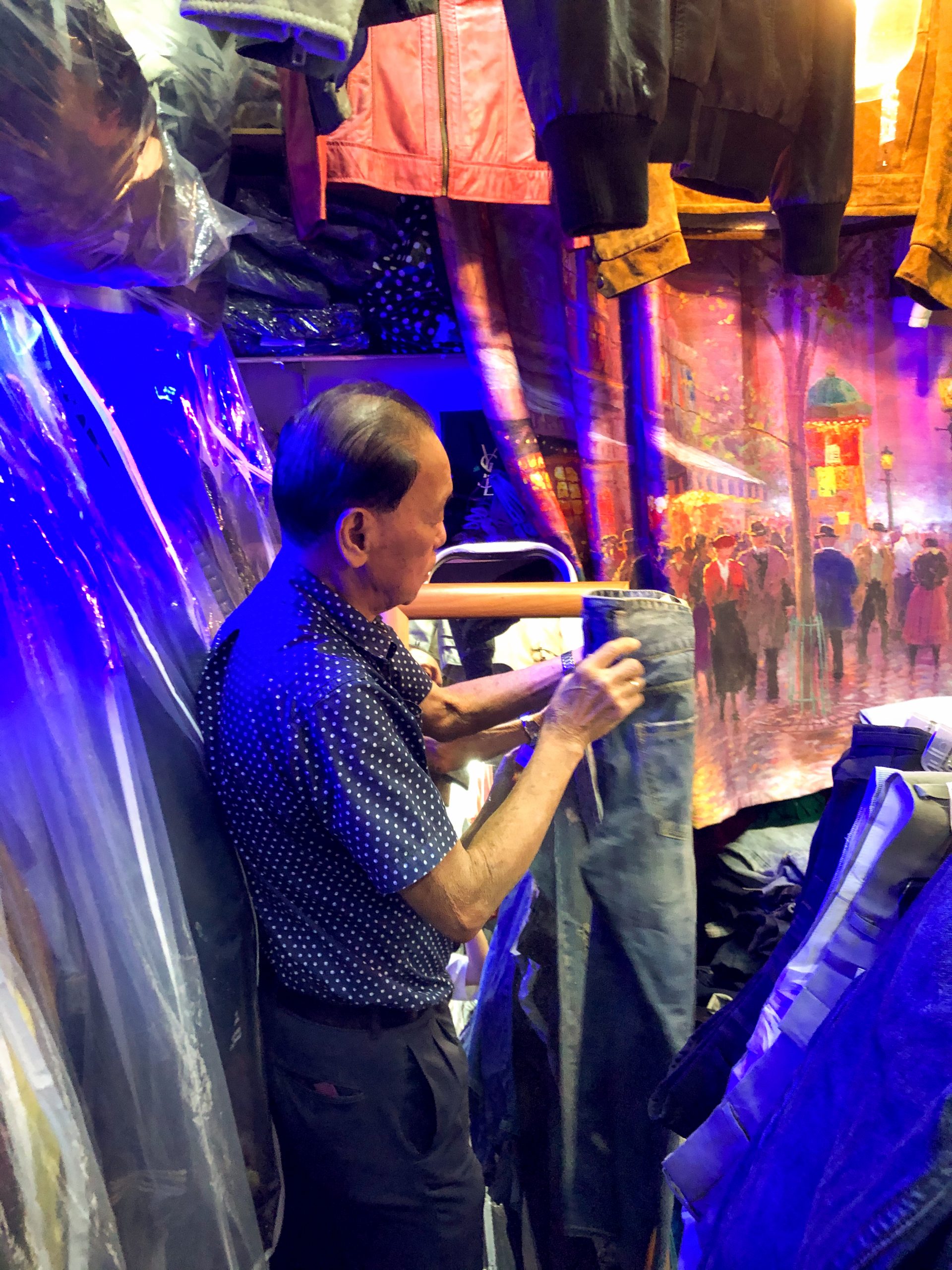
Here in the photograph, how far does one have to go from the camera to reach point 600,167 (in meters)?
1.08

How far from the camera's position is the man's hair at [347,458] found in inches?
38.1

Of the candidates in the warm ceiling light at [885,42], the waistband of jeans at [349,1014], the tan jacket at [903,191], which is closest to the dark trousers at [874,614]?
the tan jacket at [903,191]

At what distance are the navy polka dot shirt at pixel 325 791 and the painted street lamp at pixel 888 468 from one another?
4.71ft

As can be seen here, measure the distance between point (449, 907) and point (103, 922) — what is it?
1.13ft

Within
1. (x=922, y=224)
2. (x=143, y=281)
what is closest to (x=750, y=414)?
(x=922, y=224)

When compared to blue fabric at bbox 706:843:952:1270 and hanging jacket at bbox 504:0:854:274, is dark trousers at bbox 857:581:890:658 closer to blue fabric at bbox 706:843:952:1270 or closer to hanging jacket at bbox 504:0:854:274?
hanging jacket at bbox 504:0:854:274

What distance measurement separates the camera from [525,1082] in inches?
47.6

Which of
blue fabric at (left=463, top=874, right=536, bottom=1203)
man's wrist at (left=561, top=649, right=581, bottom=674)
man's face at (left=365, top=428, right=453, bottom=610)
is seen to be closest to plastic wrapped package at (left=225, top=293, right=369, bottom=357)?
man's face at (left=365, top=428, right=453, bottom=610)

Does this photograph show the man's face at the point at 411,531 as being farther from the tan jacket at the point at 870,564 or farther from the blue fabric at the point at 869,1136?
the tan jacket at the point at 870,564

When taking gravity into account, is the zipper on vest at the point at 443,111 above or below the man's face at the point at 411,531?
above

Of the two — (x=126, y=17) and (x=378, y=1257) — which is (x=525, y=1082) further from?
(x=126, y=17)

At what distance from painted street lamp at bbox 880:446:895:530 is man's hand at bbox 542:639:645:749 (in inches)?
52.3

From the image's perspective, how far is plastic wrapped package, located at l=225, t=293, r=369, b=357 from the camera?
5.52ft

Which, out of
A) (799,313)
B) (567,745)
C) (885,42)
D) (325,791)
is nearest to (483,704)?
(567,745)
